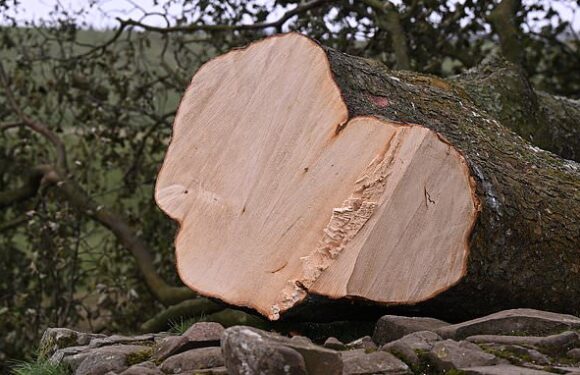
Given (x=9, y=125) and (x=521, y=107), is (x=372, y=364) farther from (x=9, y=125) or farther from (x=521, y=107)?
(x=9, y=125)

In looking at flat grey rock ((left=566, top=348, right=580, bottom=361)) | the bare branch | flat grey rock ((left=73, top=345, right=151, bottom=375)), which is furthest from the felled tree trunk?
the bare branch

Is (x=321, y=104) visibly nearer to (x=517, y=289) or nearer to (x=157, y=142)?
(x=517, y=289)

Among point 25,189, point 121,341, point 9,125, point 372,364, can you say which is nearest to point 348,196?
point 372,364

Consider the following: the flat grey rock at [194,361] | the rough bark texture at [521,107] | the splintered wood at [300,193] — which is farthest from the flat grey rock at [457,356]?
the rough bark texture at [521,107]

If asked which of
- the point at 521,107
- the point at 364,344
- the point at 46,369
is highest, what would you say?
the point at 521,107

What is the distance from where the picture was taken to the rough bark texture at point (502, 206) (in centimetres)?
327

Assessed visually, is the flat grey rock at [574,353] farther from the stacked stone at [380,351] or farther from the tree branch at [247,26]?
the tree branch at [247,26]

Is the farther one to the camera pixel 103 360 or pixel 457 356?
pixel 103 360

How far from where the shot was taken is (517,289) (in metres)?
3.40

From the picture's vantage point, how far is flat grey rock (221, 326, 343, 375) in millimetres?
2377

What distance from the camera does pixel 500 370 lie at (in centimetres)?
249

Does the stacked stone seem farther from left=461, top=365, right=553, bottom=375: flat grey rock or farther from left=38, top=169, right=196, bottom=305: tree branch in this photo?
left=38, top=169, right=196, bottom=305: tree branch

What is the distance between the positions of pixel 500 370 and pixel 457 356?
0.18 metres

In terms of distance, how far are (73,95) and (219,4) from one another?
1382 millimetres
